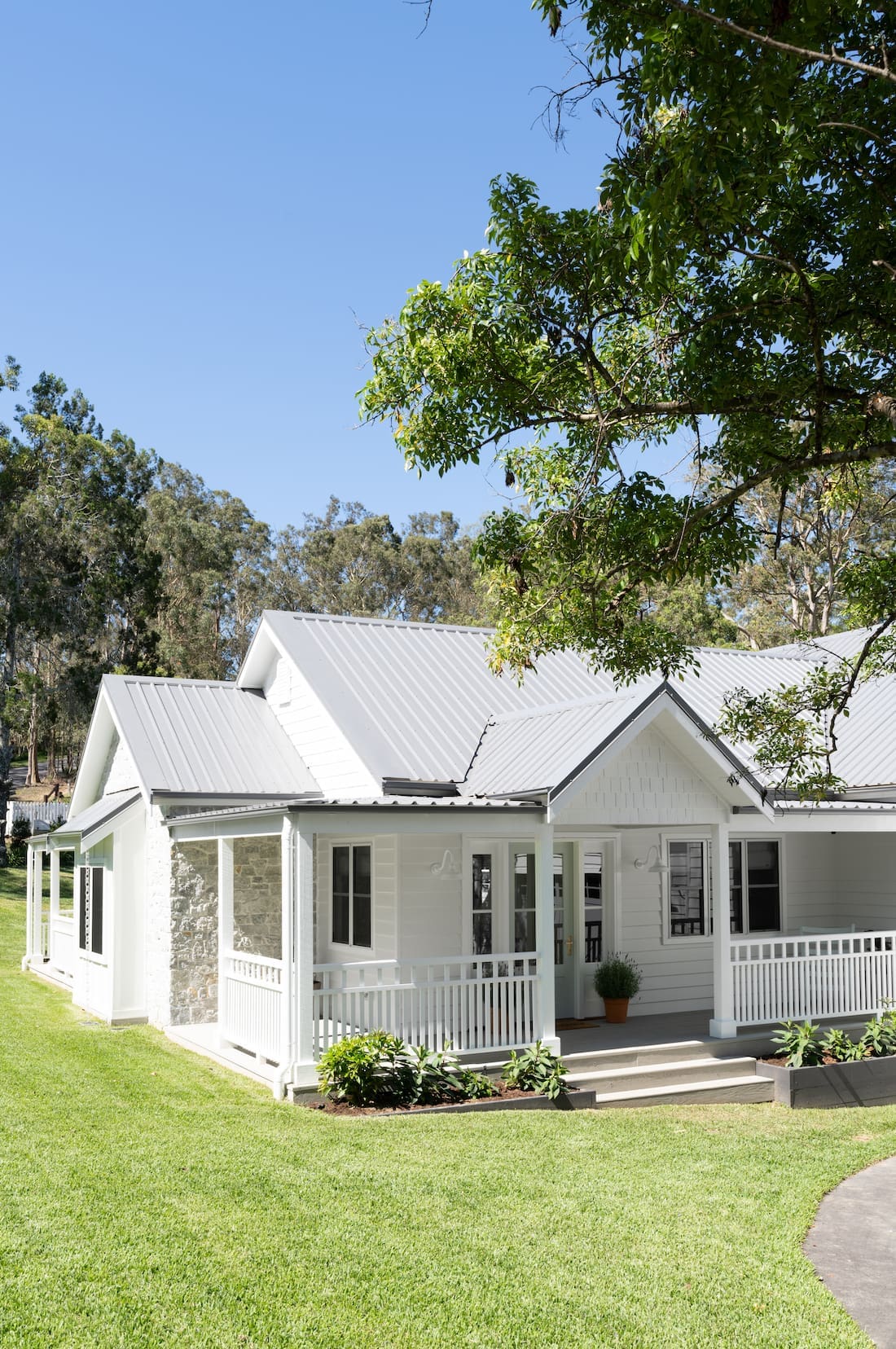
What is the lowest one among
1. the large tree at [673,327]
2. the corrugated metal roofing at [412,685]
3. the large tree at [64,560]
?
the corrugated metal roofing at [412,685]

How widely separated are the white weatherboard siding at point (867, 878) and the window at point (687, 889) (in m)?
2.33

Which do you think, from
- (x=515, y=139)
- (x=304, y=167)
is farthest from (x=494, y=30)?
(x=304, y=167)

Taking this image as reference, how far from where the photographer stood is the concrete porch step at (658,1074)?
12547 mm

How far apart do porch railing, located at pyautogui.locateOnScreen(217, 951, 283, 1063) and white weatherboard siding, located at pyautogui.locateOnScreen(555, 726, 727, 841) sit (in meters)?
3.62

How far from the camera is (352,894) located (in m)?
15.3

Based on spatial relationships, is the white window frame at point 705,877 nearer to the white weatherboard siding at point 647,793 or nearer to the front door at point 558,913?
the front door at point 558,913

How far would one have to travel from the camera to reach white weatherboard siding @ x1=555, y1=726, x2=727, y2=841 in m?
13.2

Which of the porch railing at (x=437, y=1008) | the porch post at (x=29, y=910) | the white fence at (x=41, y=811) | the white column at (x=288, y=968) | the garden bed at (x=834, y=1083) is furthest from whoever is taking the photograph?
the white fence at (x=41, y=811)

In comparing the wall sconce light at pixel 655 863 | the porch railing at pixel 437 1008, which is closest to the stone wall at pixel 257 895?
the porch railing at pixel 437 1008

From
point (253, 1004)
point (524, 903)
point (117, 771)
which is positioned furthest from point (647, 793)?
point (117, 771)

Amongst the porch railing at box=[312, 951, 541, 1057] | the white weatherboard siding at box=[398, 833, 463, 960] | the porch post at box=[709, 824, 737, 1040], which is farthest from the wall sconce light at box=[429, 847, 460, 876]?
the porch post at box=[709, 824, 737, 1040]

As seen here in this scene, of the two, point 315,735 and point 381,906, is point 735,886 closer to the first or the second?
point 381,906

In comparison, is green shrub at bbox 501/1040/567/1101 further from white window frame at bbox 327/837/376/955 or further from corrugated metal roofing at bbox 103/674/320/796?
corrugated metal roofing at bbox 103/674/320/796

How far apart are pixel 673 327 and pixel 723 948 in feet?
26.3
